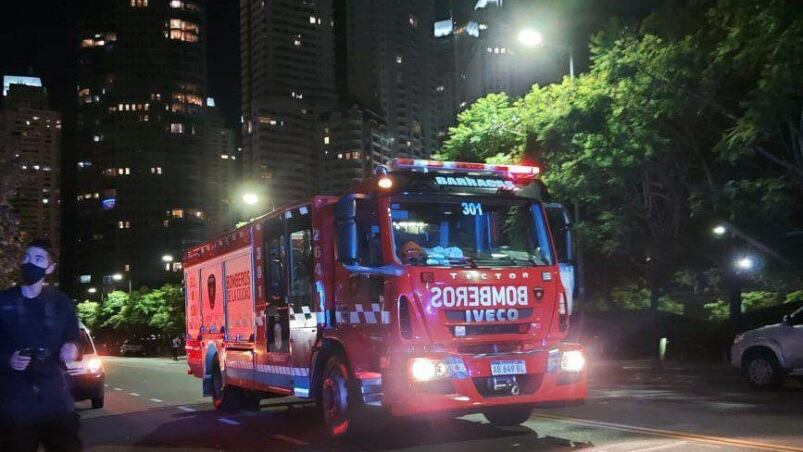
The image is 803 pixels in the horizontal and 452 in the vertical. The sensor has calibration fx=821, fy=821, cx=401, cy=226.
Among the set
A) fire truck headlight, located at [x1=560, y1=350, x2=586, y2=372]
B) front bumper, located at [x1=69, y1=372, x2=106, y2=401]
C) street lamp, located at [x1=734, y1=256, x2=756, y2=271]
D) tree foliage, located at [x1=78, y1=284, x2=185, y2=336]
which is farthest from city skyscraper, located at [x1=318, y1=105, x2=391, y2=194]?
fire truck headlight, located at [x1=560, y1=350, x2=586, y2=372]

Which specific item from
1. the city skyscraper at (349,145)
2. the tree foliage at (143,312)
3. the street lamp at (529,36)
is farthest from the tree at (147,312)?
the city skyscraper at (349,145)

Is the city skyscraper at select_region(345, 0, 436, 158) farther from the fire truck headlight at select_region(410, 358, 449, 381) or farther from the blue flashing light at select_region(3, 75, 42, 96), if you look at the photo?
the fire truck headlight at select_region(410, 358, 449, 381)

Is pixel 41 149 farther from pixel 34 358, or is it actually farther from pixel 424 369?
pixel 34 358

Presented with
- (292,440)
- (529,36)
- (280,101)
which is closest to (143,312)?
(529,36)

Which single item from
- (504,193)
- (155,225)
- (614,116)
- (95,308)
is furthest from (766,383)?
(155,225)

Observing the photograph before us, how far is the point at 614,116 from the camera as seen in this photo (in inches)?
716

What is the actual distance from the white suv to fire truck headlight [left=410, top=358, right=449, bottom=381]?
346 inches

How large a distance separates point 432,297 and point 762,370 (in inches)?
356

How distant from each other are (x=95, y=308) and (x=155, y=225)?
62170mm

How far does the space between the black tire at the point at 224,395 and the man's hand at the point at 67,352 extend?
9140 mm

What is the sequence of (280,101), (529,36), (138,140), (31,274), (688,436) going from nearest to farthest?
(31,274)
(688,436)
(529,36)
(138,140)
(280,101)

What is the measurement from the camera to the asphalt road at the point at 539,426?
8.91 metres

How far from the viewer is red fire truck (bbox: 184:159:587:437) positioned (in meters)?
8.78

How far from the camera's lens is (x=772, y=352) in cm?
1491
